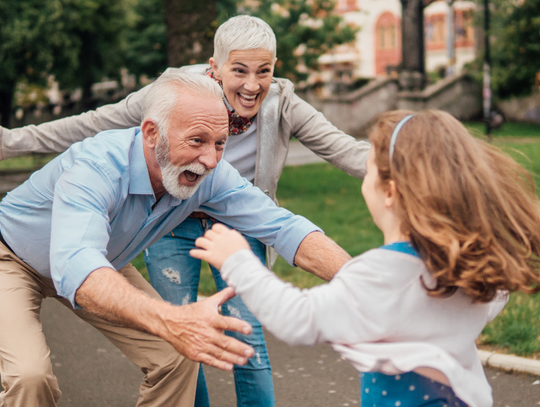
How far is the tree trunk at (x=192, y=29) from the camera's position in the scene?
964cm

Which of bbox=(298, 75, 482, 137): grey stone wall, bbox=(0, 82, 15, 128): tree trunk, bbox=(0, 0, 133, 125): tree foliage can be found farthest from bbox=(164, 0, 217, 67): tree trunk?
bbox=(0, 82, 15, 128): tree trunk

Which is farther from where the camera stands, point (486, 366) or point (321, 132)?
point (486, 366)

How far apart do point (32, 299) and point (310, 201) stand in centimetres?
762

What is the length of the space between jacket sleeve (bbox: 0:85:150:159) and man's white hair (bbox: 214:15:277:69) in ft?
1.58

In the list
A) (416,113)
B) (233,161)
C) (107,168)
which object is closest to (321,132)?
(233,161)

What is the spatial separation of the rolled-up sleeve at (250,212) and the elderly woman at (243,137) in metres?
0.36

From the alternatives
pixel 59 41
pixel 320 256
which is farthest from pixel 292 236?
pixel 59 41

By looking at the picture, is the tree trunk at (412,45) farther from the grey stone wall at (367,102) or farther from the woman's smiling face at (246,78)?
the woman's smiling face at (246,78)

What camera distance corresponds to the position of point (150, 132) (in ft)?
8.76

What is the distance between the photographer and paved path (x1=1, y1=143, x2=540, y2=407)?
4.03 metres

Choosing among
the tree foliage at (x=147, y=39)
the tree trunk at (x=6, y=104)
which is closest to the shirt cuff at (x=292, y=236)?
the tree trunk at (x=6, y=104)

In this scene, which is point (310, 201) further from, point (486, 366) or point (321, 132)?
point (321, 132)

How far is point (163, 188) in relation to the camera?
2.82 meters

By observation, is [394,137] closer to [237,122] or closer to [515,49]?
[237,122]
